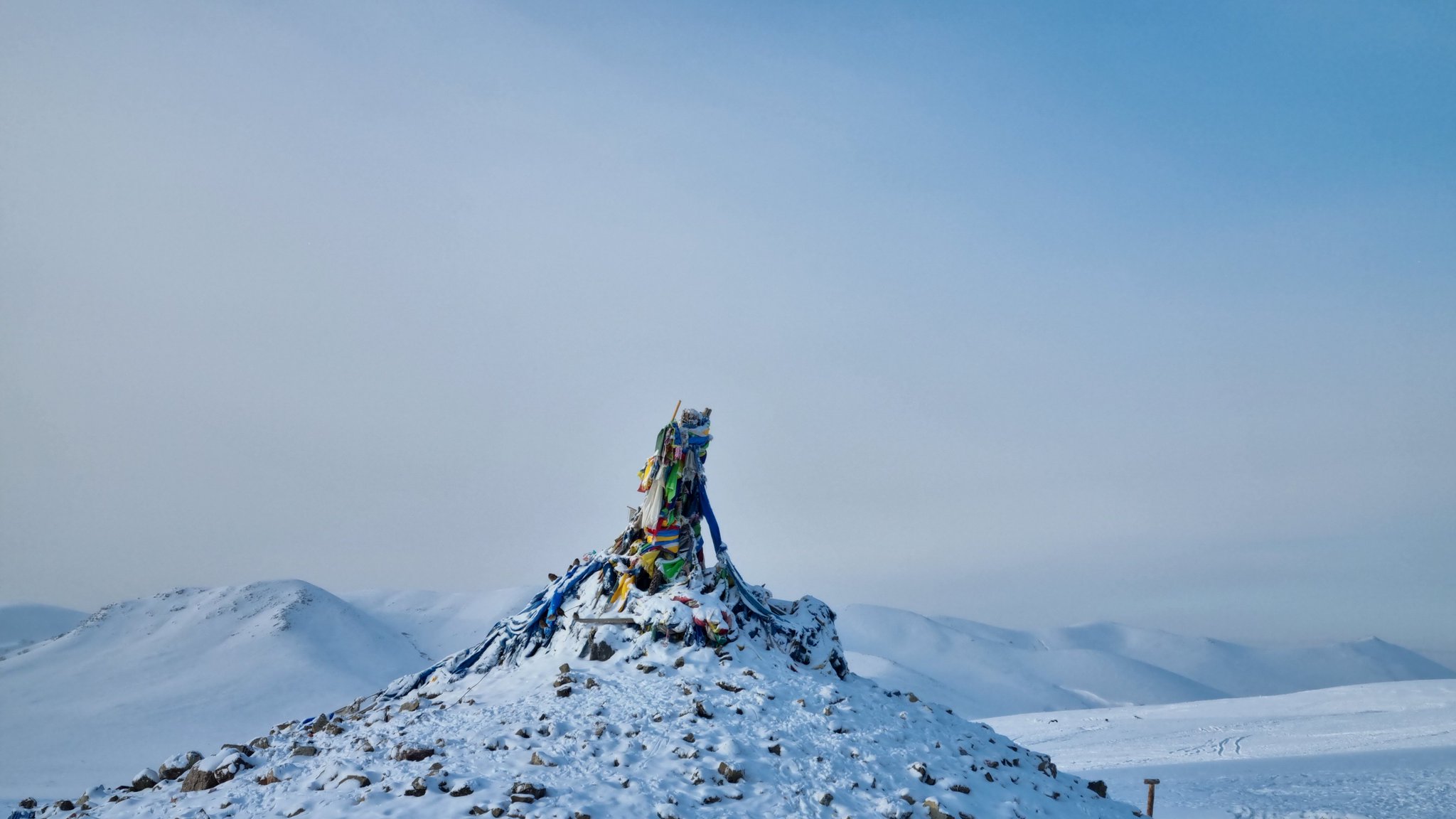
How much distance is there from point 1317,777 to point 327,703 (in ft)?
85.9

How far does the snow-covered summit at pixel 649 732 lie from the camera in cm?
953

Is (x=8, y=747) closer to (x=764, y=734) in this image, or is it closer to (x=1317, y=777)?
(x=764, y=734)

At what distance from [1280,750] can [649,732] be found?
1791 centimetres

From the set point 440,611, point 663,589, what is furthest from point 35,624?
point 663,589

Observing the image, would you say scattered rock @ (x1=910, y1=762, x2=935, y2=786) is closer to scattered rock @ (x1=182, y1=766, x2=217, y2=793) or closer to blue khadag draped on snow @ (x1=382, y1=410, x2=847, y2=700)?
blue khadag draped on snow @ (x1=382, y1=410, x2=847, y2=700)

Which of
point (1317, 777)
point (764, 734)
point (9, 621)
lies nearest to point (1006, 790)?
point (764, 734)

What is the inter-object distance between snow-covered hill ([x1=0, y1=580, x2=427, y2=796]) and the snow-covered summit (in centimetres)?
1494

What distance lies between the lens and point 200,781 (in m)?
10.0

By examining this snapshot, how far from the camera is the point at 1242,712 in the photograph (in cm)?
2828

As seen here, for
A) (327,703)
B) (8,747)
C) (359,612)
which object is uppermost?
(359,612)

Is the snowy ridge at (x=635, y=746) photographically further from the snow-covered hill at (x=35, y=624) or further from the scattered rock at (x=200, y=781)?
the snow-covered hill at (x=35, y=624)

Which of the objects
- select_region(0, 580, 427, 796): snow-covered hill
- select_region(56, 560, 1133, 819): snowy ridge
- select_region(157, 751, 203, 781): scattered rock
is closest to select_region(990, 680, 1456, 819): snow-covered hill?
select_region(56, 560, 1133, 819): snowy ridge

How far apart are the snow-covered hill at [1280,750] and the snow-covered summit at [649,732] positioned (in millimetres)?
6296

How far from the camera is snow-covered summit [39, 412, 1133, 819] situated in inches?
375
